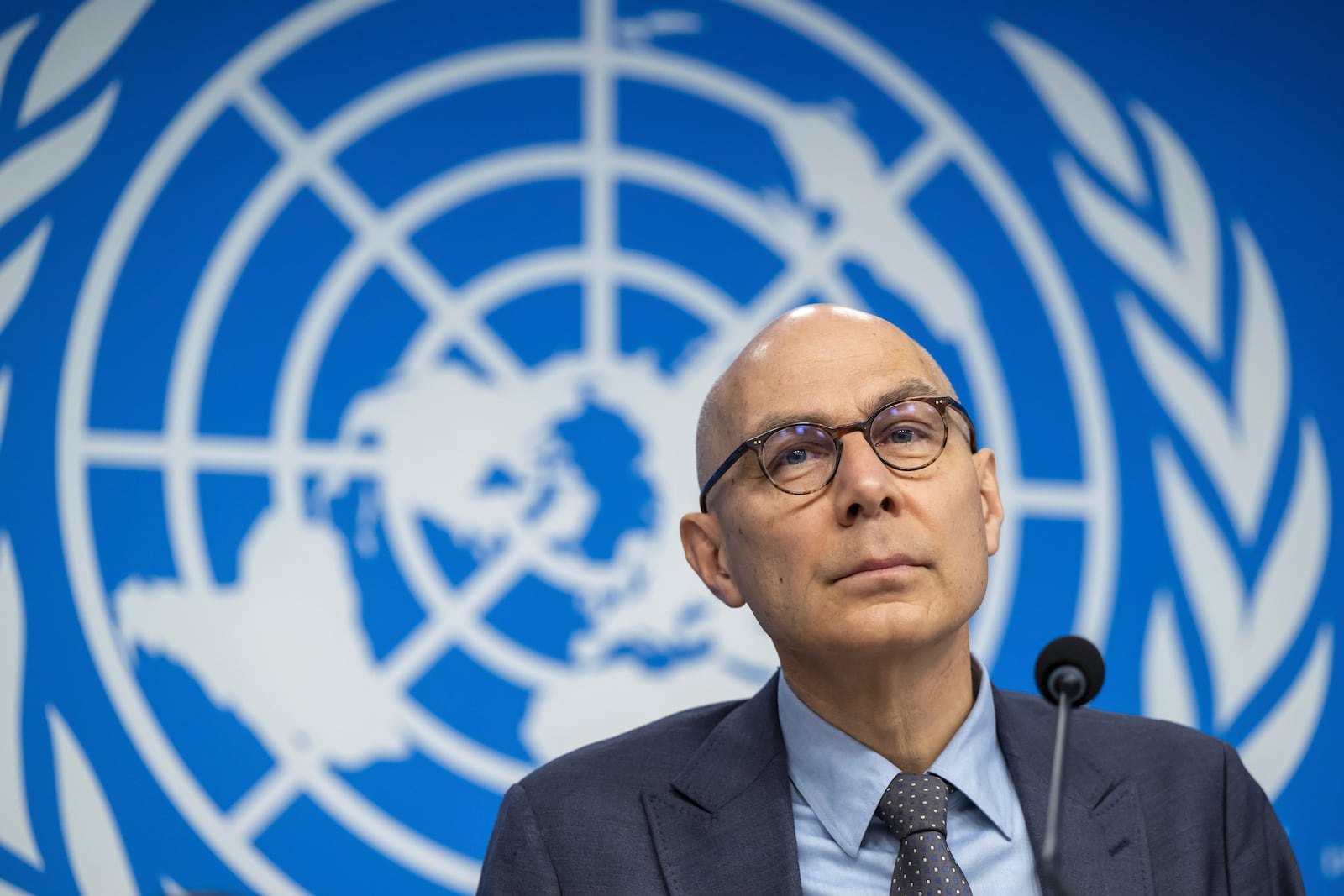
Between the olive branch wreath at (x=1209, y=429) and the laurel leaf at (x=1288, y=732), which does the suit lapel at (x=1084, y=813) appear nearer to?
the olive branch wreath at (x=1209, y=429)

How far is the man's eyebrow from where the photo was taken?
2.06 metres

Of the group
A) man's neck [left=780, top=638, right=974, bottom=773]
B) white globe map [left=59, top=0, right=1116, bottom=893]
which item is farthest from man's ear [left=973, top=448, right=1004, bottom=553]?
white globe map [left=59, top=0, right=1116, bottom=893]

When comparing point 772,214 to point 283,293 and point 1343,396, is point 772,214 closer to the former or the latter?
point 283,293

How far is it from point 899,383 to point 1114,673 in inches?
84.5

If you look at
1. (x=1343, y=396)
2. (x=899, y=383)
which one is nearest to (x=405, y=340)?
(x=899, y=383)

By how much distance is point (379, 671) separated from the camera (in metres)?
3.35

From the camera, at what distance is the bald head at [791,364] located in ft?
6.96

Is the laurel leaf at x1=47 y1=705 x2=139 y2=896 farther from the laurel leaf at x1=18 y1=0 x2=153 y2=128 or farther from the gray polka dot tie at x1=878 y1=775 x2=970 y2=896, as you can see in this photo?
the gray polka dot tie at x1=878 y1=775 x2=970 y2=896

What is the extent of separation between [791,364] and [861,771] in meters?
0.69

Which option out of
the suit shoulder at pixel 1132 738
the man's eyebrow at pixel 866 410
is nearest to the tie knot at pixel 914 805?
the suit shoulder at pixel 1132 738

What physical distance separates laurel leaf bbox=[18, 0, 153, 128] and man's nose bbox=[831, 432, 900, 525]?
8.33 feet

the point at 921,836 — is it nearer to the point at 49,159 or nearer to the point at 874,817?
the point at 874,817

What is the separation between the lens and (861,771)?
2.03 meters

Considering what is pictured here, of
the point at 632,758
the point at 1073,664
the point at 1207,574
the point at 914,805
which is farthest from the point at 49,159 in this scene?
the point at 1207,574
